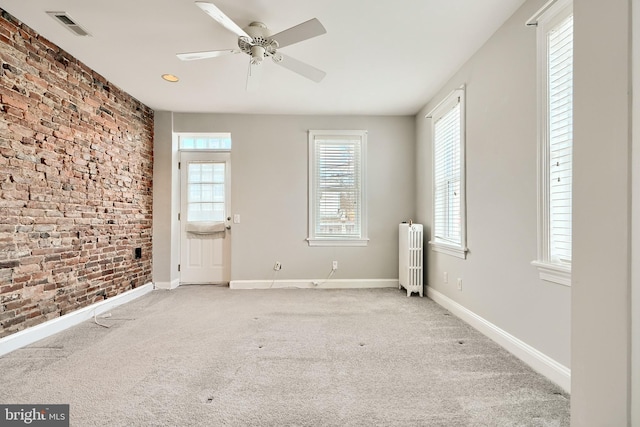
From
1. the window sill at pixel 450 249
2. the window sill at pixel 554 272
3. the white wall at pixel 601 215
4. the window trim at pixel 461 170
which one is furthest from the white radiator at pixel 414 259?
the white wall at pixel 601 215

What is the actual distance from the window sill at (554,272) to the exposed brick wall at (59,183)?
12.3ft

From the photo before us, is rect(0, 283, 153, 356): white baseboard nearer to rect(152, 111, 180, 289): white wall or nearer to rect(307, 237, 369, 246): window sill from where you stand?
rect(152, 111, 180, 289): white wall

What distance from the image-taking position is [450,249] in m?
3.26

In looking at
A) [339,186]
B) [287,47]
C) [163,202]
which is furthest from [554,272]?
[163,202]

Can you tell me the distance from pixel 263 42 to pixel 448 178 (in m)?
2.34

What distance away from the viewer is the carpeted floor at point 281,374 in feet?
5.10

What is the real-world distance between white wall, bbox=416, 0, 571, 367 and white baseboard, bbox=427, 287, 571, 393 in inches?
1.5

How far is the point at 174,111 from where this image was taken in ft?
14.3

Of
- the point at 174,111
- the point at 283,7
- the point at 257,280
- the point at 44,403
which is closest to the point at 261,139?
the point at 174,111

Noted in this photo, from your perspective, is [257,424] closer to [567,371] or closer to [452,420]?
[452,420]

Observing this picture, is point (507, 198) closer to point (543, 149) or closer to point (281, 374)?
point (543, 149)

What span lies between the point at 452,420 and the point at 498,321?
47.6 inches

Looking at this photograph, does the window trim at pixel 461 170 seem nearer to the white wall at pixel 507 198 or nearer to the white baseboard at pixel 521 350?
the white wall at pixel 507 198

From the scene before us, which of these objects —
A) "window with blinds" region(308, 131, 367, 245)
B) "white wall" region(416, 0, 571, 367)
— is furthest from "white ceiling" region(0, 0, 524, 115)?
"window with blinds" region(308, 131, 367, 245)
